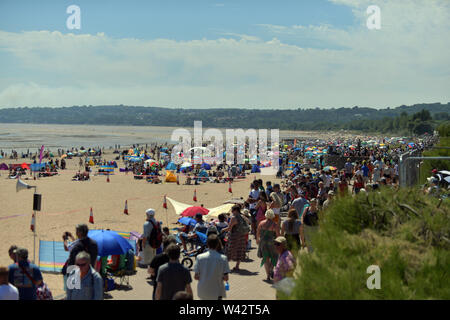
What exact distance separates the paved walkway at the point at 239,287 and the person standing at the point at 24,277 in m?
2.54

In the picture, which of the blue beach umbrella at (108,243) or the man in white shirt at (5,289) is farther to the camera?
the blue beach umbrella at (108,243)

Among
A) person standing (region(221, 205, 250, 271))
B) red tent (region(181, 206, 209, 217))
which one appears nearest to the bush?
person standing (region(221, 205, 250, 271))

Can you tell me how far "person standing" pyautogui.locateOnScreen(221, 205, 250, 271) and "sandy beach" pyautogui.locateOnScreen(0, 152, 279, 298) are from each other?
355 cm

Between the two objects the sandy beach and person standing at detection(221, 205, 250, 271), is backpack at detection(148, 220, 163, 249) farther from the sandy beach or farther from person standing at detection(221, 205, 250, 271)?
the sandy beach

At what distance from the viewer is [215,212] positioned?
1392cm

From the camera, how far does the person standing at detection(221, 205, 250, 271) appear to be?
963 centimetres

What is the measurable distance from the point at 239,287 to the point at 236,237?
164 cm

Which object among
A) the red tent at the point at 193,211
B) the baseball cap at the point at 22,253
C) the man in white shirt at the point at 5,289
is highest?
the baseball cap at the point at 22,253

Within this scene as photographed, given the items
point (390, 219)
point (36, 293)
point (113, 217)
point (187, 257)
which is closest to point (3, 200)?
point (113, 217)

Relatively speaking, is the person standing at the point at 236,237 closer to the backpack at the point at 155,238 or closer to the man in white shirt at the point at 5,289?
the backpack at the point at 155,238

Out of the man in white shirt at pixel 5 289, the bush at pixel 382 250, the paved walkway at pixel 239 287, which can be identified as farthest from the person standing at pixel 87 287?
the paved walkway at pixel 239 287

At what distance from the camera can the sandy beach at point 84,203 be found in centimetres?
1650

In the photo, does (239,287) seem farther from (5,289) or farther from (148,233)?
(5,289)
